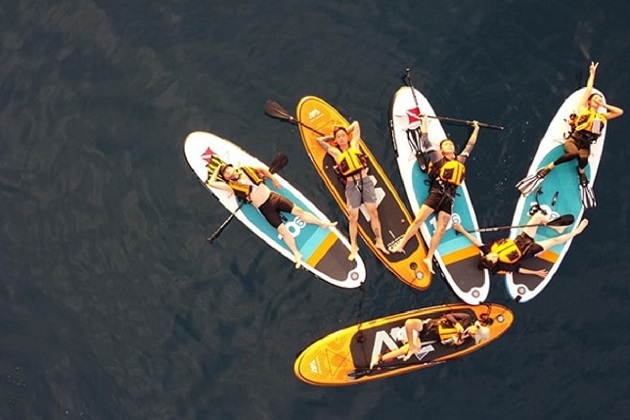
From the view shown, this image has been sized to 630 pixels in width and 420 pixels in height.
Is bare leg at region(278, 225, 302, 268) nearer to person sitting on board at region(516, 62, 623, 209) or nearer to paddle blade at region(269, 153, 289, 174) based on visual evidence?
paddle blade at region(269, 153, 289, 174)

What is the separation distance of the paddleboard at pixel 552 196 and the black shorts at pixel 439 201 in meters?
1.46

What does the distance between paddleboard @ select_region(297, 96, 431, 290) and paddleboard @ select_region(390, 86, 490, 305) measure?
0.32 m

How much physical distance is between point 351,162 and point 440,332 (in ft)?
11.2

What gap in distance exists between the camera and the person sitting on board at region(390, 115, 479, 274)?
12.1 meters

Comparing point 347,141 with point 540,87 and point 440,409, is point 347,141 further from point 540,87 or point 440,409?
point 440,409

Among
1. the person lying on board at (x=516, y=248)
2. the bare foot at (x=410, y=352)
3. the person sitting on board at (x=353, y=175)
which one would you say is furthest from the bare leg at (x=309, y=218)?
the bare foot at (x=410, y=352)

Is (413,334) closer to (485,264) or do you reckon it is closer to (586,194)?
(485,264)

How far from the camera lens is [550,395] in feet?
41.8

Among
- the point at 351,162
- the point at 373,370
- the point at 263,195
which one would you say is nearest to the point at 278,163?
the point at 263,195

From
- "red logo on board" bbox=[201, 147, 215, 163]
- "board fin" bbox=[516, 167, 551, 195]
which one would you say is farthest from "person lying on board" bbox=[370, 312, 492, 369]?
"red logo on board" bbox=[201, 147, 215, 163]

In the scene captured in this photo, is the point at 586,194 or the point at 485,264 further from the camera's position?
the point at 586,194

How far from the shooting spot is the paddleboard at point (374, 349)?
12.4 metres

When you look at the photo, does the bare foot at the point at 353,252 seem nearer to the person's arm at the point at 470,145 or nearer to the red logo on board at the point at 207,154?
the person's arm at the point at 470,145

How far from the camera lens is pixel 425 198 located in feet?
42.3
